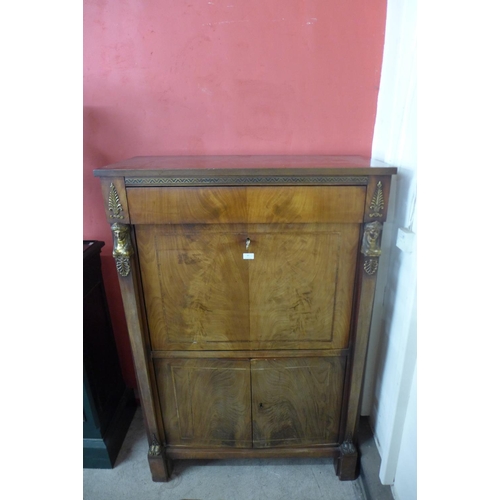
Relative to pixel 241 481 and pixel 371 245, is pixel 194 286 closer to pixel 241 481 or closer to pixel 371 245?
pixel 371 245

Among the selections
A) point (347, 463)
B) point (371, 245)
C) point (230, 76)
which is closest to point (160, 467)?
point (347, 463)

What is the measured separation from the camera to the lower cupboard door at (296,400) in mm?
1134

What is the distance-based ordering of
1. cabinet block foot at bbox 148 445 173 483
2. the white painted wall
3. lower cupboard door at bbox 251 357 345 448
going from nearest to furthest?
1. the white painted wall
2. lower cupboard door at bbox 251 357 345 448
3. cabinet block foot at bbox 148 445 173 483

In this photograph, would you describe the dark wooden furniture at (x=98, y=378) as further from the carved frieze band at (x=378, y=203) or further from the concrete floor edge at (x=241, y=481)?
the carved frieze band at (x=378, y=203)

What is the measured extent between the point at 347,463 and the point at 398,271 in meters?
0.80

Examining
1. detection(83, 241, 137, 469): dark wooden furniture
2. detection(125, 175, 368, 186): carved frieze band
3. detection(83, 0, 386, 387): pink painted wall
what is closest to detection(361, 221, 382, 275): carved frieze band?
detection(125, 175, 368, 186): carved frieze band

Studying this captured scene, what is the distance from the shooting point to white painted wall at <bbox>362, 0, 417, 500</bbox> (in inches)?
40.1

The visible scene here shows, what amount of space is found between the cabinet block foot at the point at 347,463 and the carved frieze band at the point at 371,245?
742mm

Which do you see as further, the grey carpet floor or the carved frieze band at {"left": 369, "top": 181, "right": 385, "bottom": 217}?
the grey carpet floor

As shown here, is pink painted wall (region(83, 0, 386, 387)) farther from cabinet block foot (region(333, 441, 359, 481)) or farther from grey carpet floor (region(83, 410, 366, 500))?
grey carpet floor (region(83, 410, 366, 500))

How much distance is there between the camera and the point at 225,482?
51.8 inches

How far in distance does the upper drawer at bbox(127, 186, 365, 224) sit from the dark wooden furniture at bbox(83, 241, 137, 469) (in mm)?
478

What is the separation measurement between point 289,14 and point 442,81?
73 cm

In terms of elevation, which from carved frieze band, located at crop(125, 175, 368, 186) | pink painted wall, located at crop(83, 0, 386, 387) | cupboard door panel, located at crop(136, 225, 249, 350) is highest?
pink painted wall, located at crop(83, 0, 386, 387)
